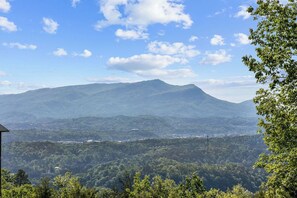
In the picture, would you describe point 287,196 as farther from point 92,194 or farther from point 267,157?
point 92,194

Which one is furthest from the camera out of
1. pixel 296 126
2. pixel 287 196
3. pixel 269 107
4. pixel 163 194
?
pixel 163 194

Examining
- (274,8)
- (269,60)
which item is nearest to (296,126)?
(269,60)

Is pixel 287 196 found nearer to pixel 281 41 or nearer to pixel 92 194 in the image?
pixel 281 41

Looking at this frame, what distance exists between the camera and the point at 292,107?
798 inches

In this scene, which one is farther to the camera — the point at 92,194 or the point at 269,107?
the point at 92,194

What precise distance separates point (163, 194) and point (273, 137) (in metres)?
39.8

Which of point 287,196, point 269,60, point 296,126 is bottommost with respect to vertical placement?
point 287,196

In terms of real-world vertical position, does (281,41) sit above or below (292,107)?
above

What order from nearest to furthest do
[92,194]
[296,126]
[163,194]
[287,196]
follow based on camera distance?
[296,126], [287,196], [92,194], [163,194]

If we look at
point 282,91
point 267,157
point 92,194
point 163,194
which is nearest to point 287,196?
point 267,157

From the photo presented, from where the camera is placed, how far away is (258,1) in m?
21.5

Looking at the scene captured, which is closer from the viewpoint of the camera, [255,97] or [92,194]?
[255,97]

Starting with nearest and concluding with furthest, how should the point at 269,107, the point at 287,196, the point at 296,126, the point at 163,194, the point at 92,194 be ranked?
the point at 296,126, the point at 269,107, the point at 287,196, the point at 92,194, the point at 163,194

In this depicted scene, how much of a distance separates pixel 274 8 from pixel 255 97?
5296mm
